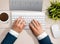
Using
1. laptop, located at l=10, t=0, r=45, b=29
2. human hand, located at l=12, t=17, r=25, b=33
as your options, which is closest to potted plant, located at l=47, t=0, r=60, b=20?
laptop, located at l=10, t=0, r=45, b=29

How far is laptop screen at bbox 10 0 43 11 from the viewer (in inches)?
36.6

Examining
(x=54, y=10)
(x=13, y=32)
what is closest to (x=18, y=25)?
(x=13, y=32)

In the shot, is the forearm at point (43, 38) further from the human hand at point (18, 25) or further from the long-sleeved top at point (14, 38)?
the human hand at point (18, 25)

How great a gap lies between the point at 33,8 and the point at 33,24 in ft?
0.28

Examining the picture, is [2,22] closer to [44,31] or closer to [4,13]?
[4,13]

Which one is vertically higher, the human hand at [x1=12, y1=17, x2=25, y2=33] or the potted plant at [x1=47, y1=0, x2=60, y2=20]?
the potted plant at [x1=47, y1=0, x2=60, y2=20]

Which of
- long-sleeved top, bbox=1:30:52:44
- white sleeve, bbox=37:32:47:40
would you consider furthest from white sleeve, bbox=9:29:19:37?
white sleeve, bbox=37:32:47:40

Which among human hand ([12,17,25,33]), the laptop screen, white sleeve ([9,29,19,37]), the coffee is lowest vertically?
white sleeve ([9,29,19,37])

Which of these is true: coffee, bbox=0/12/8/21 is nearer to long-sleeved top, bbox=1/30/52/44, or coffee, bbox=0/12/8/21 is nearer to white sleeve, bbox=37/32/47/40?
long-sleeved top, bbox=1/30/52/44

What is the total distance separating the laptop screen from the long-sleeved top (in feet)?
0.43

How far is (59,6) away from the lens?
966mm

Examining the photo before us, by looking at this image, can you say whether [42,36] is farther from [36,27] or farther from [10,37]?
[10,37]

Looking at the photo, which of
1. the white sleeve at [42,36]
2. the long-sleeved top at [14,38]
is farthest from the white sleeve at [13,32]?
the white sleeve at [42,36]

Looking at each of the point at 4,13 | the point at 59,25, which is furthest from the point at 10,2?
the point at 59,25
